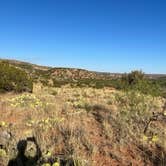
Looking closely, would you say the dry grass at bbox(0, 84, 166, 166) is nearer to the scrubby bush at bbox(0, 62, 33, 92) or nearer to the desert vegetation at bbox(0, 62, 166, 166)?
the desert vegetation at bbox(0, 62, 166, 166)

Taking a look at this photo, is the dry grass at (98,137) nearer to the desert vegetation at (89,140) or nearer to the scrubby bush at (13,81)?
the desert vegetation at (89,140)

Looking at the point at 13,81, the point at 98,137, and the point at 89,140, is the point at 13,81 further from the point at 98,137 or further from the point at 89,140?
the point at 89,140

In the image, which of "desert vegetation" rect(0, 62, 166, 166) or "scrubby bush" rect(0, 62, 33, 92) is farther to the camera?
"scrubby bush" rect(0, 62, 33, 92)

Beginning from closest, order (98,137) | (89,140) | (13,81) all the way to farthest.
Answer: (89,140)
(98,137)
(13,81)

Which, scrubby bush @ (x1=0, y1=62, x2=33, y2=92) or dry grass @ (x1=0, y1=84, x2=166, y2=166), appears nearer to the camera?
dry grass @ (x1=0, y1=84, x2=166, y2=166)

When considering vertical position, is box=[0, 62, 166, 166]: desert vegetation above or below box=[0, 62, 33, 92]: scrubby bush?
below

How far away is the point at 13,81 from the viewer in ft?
78.8

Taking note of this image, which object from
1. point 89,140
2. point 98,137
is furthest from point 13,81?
point 89,140

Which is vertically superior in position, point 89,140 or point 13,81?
point 13,81

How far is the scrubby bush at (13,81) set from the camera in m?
23.5

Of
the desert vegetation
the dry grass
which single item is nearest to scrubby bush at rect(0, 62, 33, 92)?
the desert vegetation

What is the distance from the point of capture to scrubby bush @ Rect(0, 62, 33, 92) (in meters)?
23.5

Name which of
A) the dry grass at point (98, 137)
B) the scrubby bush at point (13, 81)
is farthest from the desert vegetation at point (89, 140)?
the scrubby bush at point (13, 81)

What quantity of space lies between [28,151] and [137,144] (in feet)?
9.61
